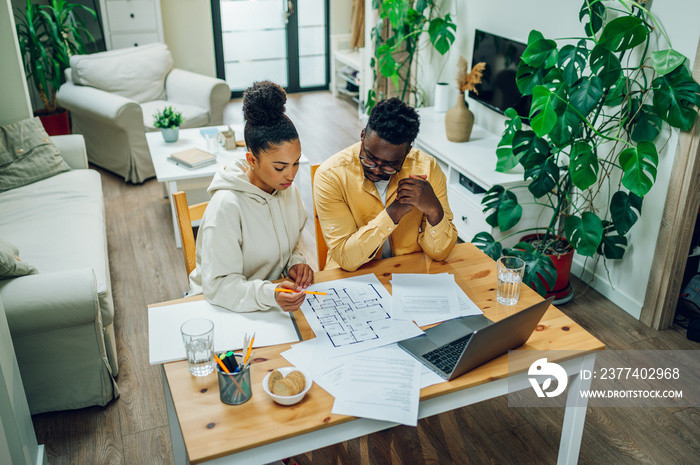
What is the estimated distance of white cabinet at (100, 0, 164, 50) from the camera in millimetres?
5293

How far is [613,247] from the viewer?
9.34ft

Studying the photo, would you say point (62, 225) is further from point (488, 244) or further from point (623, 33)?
point (623, 33)

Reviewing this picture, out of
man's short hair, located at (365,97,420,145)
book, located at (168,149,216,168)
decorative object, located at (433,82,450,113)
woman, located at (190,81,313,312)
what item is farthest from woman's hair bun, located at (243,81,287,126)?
decorative object, located at (433,82,450,113)

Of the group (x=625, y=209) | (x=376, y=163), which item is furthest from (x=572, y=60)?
(x=376, y=163)

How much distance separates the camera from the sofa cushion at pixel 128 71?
4621mm

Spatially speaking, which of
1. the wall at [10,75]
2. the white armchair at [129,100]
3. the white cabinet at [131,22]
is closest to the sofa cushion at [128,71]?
the white armchair at [129,100]

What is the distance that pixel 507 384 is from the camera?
149 centimetres

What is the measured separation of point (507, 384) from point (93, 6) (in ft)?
17.1

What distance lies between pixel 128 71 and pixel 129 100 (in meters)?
0.69

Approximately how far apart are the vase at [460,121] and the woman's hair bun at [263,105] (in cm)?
214

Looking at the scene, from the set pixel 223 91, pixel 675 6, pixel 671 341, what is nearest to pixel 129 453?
pixel 671 341

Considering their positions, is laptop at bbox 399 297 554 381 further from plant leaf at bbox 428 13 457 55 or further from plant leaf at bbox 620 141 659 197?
plant leaf at bbox 428 13 457 55

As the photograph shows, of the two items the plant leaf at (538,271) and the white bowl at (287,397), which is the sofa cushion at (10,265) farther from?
the plant leaf at (538,271)

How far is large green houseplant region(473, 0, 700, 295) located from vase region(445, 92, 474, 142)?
2.27ft
